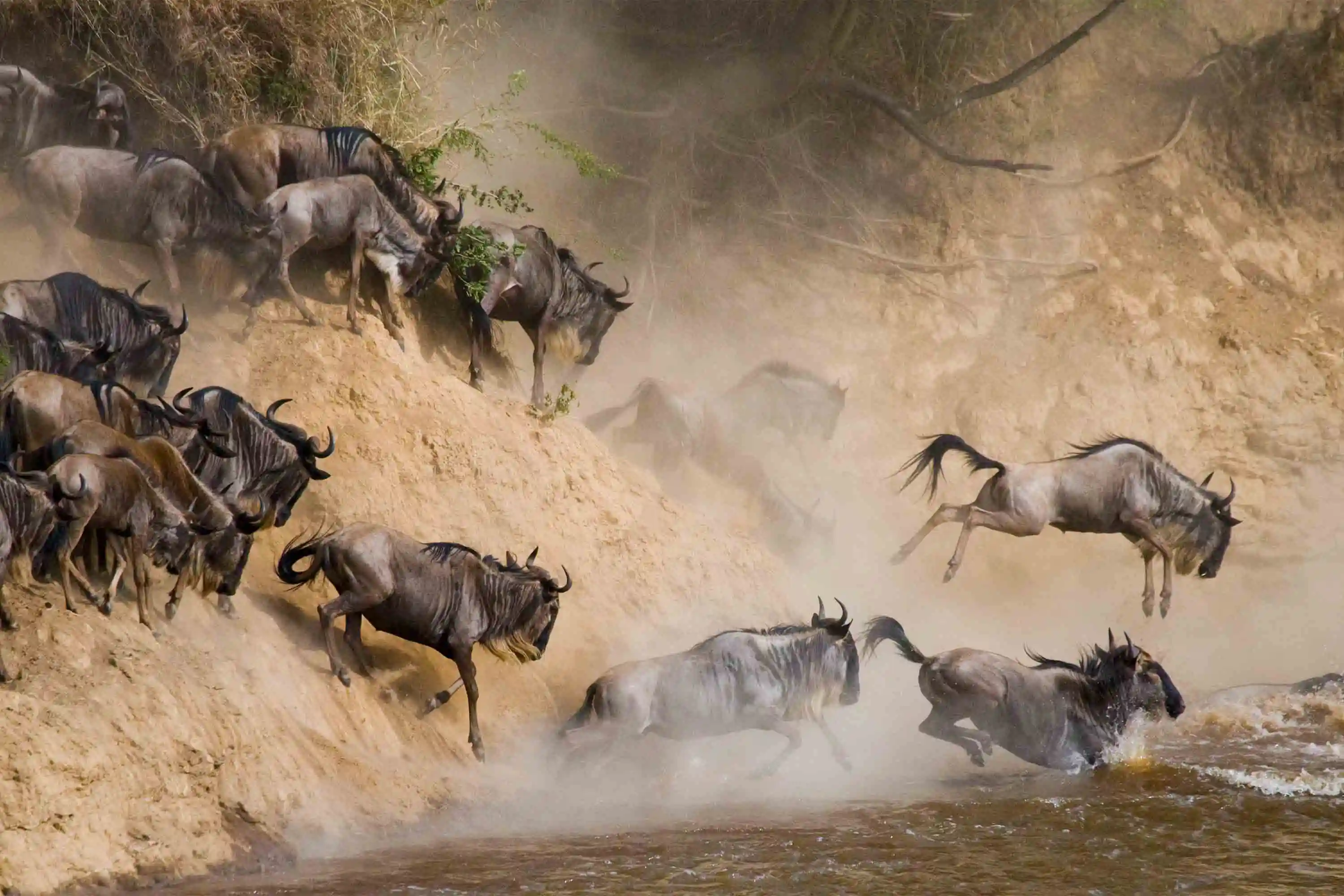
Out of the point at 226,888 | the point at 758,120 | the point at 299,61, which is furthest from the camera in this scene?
the point at 758,120

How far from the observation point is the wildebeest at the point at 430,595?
31.0 ft

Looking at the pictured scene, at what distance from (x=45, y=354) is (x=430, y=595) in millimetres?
2676

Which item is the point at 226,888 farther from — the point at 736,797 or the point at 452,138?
the point at 452,138

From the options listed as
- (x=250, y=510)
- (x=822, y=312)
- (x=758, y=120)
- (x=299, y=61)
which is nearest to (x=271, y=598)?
(x=250, y=510)

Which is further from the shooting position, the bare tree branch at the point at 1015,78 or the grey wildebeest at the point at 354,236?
the bare tree branch at the point at 1015,78

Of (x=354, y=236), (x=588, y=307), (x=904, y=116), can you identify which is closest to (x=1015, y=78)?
(x=904, y=116)

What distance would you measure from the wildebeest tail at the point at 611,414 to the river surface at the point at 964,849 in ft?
17.9

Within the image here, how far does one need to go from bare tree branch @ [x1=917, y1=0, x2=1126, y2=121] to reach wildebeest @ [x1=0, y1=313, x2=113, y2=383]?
12215mm

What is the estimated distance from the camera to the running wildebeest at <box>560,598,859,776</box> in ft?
32.8

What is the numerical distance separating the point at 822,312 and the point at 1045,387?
277cm

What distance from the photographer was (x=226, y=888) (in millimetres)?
7258

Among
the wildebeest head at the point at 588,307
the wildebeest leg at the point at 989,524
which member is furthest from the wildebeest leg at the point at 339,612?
the wildebeest leg at the point at 989,524

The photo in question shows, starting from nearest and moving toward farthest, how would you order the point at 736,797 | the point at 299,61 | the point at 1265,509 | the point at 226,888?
1. the point at 226,888
2. the point at 736,797
3. the point at 299,61
4. the point at 1265,509

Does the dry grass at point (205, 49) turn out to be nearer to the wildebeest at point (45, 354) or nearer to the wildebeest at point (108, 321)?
the wildebeest at point (108, 321)
